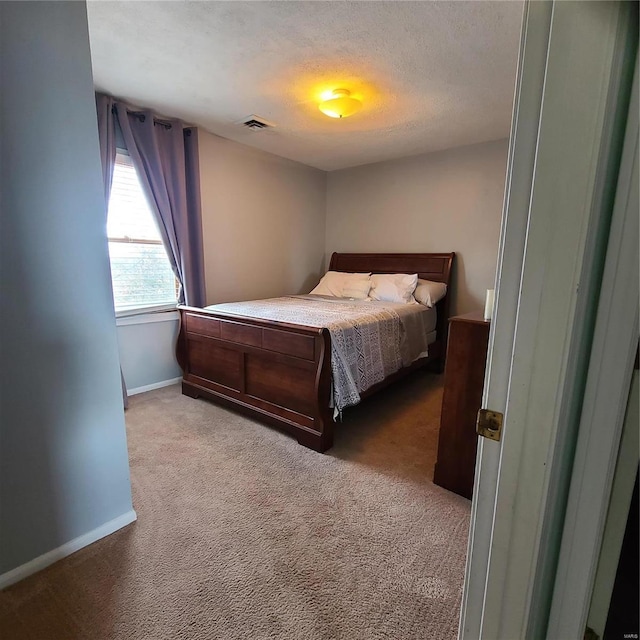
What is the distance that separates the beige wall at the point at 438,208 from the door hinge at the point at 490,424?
3.31 m

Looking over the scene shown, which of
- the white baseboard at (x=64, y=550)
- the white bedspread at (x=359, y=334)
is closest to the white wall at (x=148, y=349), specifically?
the white bedspread at (x=359, y=334)

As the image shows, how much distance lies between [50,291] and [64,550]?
1.07 metres

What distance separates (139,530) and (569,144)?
79.6 inches

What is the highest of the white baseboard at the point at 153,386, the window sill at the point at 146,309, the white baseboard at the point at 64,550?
the window sill at the point at 146,309

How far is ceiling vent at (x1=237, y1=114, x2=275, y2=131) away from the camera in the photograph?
2.92 meters

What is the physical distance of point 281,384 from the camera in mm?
2424

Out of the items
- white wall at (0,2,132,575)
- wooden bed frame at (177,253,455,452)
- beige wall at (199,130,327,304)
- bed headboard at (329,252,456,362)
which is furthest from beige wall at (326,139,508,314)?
white wall at (0,2,132,575)

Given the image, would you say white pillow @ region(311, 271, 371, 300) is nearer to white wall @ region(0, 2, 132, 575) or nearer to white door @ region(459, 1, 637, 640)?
white wall @ region(0, 2, 132, 575)

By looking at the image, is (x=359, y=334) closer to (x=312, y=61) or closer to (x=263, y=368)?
(x=263, y=368)

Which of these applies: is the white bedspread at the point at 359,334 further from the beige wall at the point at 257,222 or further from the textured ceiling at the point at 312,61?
the textured ceiling at the point at 312,61

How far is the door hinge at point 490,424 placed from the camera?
0.68 meters

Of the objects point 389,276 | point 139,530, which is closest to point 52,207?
point 139,530

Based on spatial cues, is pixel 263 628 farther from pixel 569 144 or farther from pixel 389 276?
pixel 389 276

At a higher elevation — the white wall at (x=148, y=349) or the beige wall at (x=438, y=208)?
the beige wall at (x=438, y=208)
